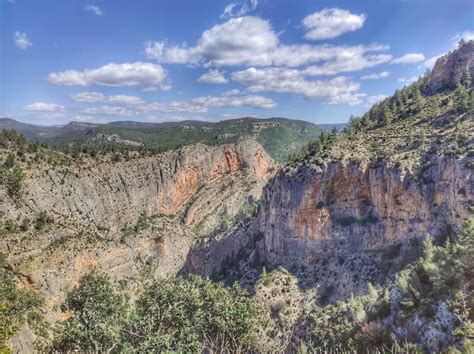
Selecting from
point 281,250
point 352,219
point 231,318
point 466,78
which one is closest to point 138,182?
point 281,250

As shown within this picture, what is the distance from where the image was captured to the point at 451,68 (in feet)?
265

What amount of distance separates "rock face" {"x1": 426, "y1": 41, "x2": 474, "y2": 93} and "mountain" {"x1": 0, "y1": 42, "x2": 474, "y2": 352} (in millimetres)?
412

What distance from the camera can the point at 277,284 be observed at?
61.3 meters

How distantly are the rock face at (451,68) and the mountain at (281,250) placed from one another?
0.41 meters

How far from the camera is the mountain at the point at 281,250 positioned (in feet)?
104

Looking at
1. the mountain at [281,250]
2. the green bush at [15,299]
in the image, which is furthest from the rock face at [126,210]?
the green bush at [15,299]

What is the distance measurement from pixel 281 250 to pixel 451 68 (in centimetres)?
5812

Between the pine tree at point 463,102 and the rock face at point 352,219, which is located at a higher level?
the pine tree at point 463,102

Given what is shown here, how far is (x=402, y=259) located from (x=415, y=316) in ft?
73.3

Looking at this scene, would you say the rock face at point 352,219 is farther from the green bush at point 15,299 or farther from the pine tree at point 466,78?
the green bush at point 15,299

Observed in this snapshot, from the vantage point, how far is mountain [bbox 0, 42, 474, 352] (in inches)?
1242

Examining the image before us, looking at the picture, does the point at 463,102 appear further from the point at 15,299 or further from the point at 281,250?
the point at 15,299

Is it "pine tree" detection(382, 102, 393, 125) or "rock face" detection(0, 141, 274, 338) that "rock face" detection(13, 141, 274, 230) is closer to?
"rock face" detection(0, 141, 274, 338)

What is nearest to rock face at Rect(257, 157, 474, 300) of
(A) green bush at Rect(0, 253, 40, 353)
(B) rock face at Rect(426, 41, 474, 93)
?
(B) rock face at Rect(426, 41, 474, 93)
